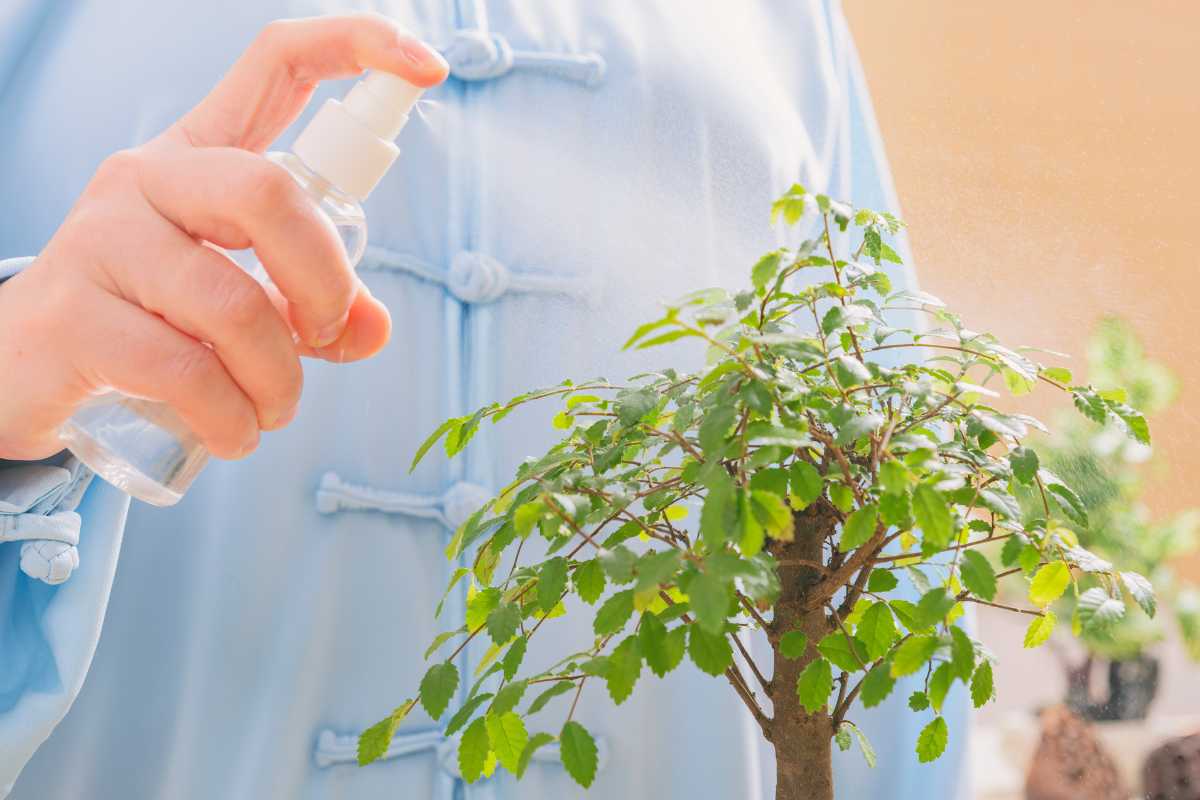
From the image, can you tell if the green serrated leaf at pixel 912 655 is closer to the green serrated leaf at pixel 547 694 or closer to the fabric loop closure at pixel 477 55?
the green serrated leaf at pixel 547 694

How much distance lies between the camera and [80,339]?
46 cm

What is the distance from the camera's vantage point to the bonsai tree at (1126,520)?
95 centimetres

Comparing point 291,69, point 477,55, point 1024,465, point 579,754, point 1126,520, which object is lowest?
point 579,754

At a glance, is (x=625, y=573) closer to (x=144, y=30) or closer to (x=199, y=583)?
(x=199, y=583)

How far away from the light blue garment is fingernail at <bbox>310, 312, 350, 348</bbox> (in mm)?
223

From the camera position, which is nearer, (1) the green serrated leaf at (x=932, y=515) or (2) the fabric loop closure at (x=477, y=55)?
(1) the green serrated leaf at (x=932, y=515)

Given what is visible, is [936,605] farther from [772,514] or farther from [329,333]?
[329,333]

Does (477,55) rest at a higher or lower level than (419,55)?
higher

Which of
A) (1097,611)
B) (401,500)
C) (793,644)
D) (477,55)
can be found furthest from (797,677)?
(477,55)

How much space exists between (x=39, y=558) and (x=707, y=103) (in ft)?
1.84

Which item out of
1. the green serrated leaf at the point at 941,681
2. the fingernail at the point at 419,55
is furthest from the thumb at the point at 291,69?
the green serrated leaf at the point at 941,681

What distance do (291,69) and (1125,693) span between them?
87cm

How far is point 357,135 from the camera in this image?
0.47 meters

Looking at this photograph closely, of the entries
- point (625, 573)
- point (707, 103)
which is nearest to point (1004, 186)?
point (707, 103)
